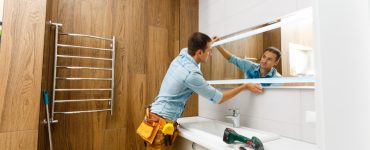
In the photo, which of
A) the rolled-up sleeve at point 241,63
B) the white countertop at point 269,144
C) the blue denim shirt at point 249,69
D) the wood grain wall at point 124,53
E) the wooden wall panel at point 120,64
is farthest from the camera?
the wooden wall panel at point 120,64

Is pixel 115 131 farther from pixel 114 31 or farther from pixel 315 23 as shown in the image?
pixel 315 23

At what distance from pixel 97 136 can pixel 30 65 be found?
0.79m

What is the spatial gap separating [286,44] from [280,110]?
427 millimetres

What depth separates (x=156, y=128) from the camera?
1.38 metres

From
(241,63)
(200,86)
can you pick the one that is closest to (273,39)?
(241,63)

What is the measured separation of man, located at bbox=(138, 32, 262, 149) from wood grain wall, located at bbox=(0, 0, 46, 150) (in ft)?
2.47

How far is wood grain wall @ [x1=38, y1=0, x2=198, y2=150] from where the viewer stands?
1612 mm

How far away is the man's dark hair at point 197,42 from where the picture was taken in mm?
1551

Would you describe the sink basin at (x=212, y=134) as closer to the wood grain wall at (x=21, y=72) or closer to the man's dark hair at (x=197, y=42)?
the man's dark hair at (x=197, y=42)

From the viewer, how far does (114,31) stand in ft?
5.96

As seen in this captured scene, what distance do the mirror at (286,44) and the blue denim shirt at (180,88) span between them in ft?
1.20

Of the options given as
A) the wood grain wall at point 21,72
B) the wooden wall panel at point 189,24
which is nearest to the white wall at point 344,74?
the wood grain wall at point 21,72

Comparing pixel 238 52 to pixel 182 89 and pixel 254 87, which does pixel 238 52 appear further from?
pixel 182 89

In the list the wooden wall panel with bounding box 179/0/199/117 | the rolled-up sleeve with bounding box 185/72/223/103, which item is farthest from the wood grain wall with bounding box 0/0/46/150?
the wooden wall panel with bounding box 179/0/199/117
